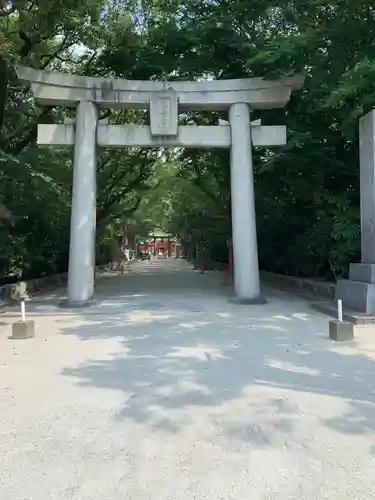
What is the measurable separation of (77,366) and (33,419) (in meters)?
2.03

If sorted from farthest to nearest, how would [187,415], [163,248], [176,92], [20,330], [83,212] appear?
[163,248], [176,92], [83,212], [20,330], [187,415]

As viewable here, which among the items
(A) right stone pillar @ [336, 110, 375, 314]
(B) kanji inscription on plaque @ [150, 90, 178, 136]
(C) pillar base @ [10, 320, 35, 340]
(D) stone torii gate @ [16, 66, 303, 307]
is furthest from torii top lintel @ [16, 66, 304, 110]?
(C) pillar base @ [10, 320, 35, 340]

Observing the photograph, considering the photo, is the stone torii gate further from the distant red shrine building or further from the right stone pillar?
the distant red shrine building

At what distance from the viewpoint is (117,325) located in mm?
10242

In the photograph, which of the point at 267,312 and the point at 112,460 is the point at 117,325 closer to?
the point at 267,312

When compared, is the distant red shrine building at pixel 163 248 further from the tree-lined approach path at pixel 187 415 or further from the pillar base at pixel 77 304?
the tree-lined approach path at pixel 187 415

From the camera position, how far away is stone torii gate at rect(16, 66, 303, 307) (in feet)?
45.8

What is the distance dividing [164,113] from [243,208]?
3297mm

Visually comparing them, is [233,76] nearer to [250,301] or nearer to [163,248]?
[250,301]

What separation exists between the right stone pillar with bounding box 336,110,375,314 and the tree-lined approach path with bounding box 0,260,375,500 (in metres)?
2.27

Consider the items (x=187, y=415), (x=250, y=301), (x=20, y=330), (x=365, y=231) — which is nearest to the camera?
(x=187, y=415)

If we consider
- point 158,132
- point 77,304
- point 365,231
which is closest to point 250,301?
point 365,231

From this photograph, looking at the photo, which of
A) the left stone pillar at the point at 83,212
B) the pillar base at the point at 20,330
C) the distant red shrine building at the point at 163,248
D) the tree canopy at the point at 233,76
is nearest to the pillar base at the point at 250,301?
the tree canopy at the point at 233,76

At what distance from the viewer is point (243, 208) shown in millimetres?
14375
